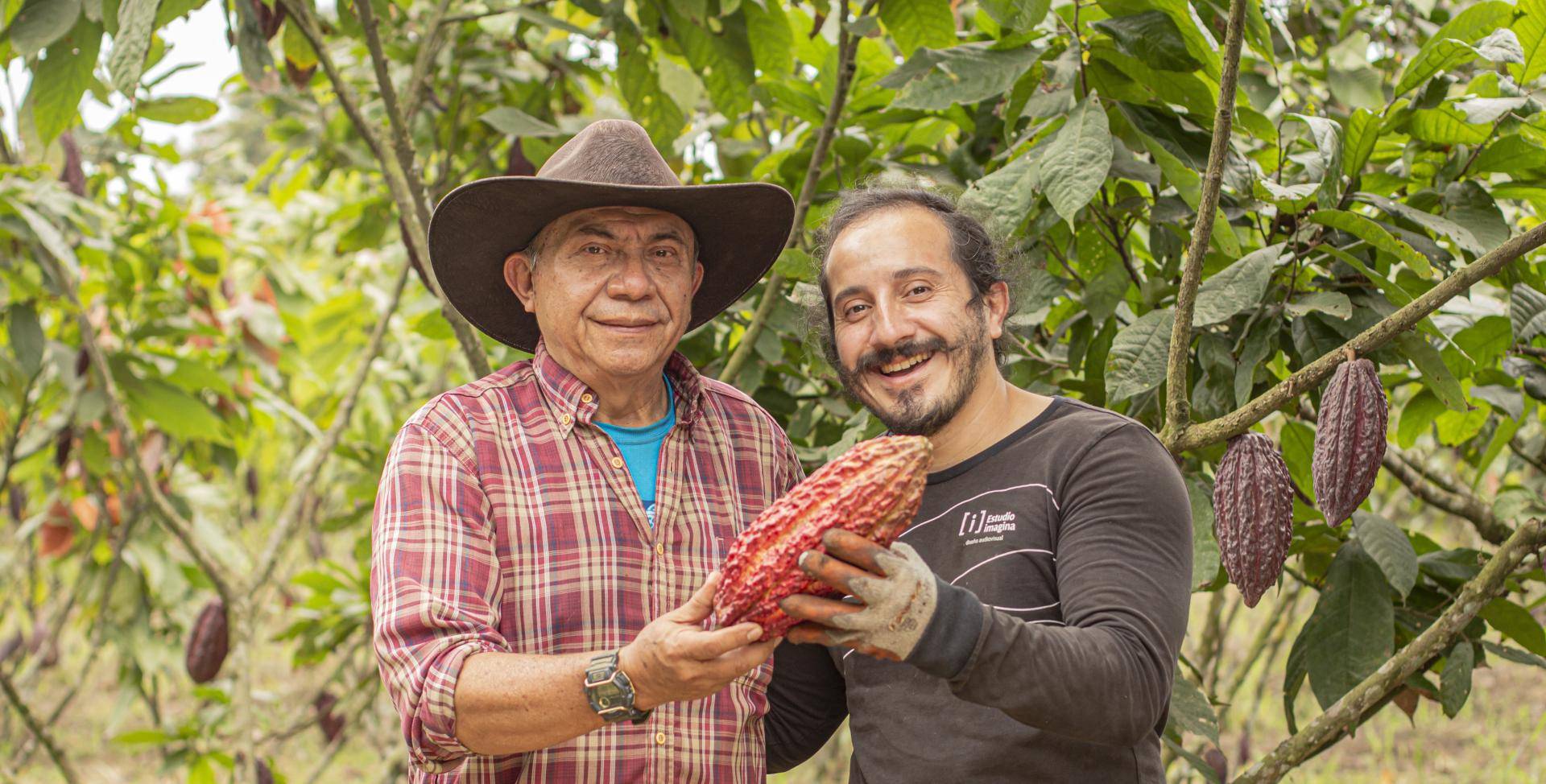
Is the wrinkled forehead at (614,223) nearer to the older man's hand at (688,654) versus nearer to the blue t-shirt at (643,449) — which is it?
the blue t-shirt at (643,449)

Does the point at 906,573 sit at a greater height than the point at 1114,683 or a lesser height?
greater

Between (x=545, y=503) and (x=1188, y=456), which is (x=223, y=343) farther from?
(x=1188, y=456)

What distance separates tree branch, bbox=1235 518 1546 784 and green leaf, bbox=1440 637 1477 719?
14 centimetres


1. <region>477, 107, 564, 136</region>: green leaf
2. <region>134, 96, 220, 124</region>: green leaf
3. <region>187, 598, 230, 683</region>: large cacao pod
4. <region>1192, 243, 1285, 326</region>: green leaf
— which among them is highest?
<region>134, 96, 220, 124</region>: green leaf

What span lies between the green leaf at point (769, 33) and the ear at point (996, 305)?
0.87 metres

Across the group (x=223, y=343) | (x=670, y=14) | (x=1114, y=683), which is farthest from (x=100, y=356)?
(x=1114, y=683)

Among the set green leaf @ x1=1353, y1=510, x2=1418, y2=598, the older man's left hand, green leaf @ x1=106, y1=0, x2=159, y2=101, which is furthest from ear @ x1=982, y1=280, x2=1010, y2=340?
green leaf @ x1=106, y1=0, x2=159, y2=101

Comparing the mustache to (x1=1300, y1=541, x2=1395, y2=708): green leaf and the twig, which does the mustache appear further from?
the twig

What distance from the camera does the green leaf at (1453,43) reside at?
1785 mm

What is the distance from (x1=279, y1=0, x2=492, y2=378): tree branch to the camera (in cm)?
237

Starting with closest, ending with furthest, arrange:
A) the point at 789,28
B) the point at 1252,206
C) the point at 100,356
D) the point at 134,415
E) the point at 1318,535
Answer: the point at 1252,206 < the point at 1318,535 < the point at 789,28 < the point at 100,356 < the point at 134,415

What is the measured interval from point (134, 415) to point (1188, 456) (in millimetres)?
2804

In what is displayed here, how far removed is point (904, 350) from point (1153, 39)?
26.3 inches

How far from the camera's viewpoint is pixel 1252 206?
6.26ft
